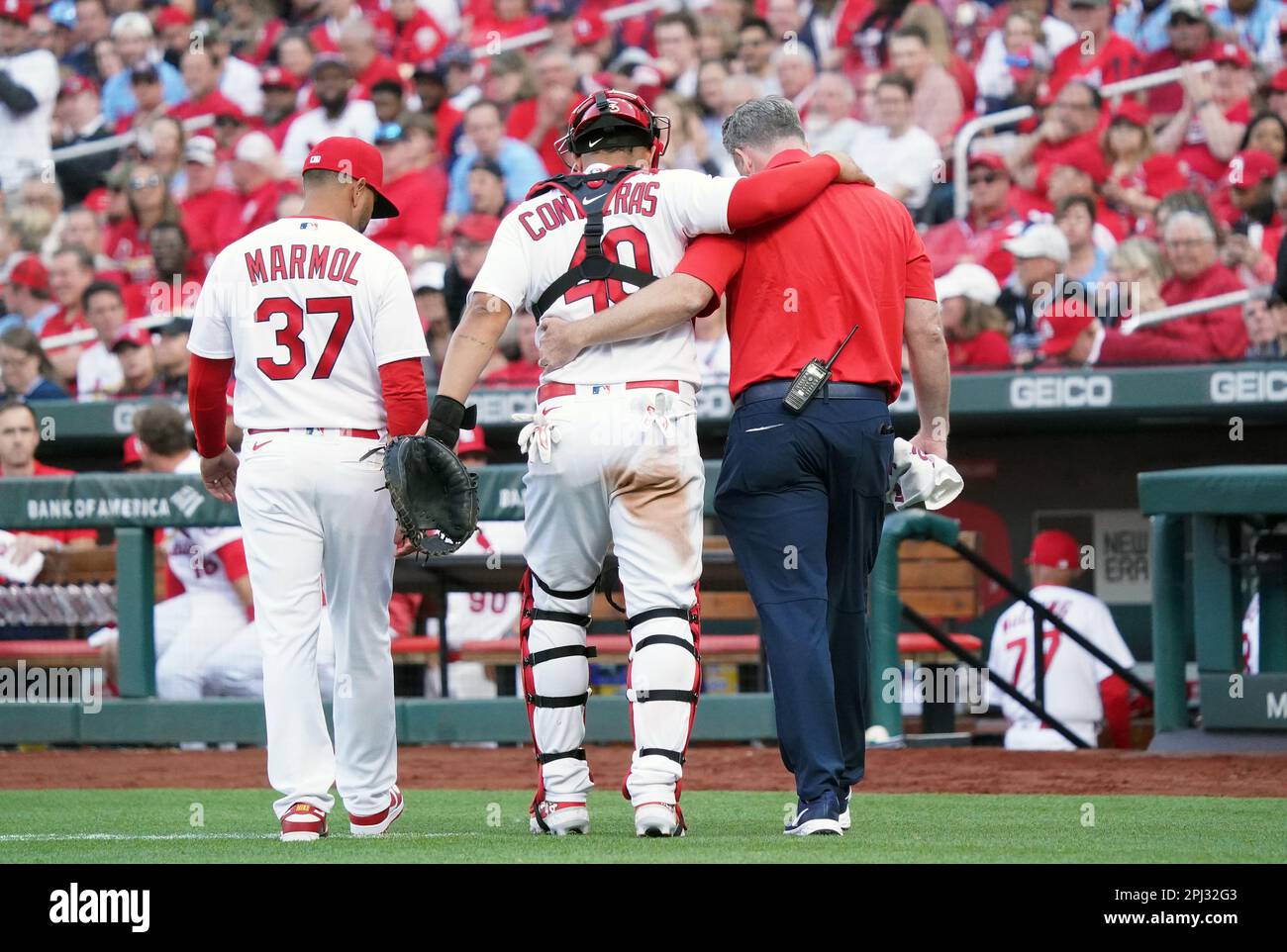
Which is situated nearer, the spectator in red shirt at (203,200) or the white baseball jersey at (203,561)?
the white baseball jersey at (203,561)

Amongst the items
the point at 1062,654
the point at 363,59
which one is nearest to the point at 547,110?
the point at 363,59

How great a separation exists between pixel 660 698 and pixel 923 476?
0.87m

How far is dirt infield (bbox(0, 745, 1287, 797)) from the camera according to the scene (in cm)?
629

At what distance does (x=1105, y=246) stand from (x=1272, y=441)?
1.32 meters

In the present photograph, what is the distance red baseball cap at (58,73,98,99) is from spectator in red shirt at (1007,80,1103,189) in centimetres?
656

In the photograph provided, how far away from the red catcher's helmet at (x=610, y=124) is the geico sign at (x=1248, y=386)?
15.9 feet

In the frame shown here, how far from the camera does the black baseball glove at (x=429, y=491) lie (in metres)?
4.41

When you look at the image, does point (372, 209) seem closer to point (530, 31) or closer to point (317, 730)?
point (317, 730)

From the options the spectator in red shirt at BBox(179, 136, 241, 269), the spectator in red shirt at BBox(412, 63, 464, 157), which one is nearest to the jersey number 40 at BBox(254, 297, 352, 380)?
the spectator in red shirt at BBox(179, 136, 241, 269)

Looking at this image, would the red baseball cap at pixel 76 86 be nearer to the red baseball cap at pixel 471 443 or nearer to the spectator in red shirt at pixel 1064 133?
the red baseball cap at pixel 471 443

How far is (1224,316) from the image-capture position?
891 centimetres

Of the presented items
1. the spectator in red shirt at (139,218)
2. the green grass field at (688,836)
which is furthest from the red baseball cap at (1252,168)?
the spectator in red shirt at (139,218)

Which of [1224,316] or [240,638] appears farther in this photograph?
[1224,316]
